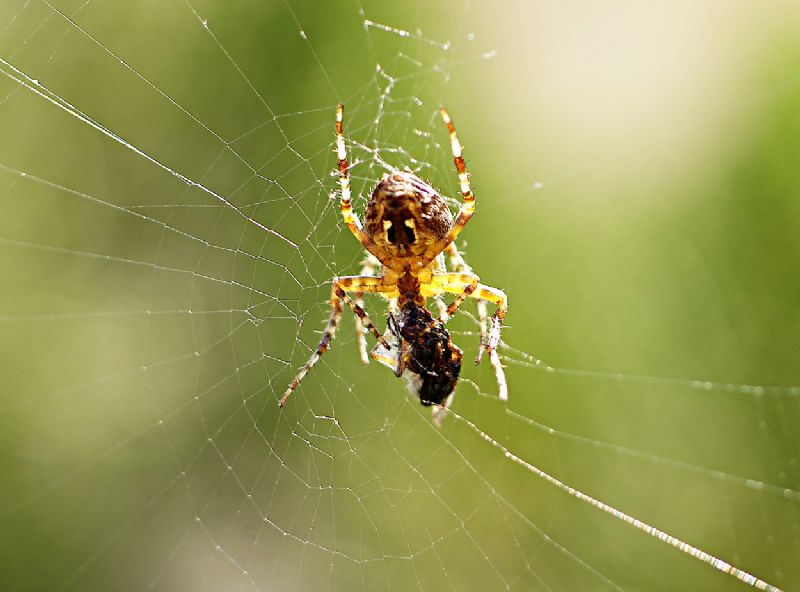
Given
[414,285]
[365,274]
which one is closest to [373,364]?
[365,274]

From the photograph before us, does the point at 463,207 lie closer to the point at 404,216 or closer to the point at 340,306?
the point at 404,216

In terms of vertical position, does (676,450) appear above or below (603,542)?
above

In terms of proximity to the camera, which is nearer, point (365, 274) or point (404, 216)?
point (404, 216)

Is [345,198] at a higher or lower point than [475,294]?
higher

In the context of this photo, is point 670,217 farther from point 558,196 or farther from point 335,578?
point 335,578

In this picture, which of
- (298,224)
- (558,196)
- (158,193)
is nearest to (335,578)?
(298,224)

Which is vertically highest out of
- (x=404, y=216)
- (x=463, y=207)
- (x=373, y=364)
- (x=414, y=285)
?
(x=463, y=207)

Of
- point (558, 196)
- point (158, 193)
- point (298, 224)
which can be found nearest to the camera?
point (298, 224)

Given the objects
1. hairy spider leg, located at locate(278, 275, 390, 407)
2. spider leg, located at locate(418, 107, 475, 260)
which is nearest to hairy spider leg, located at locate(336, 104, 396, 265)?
hairy spider leg, located at locate(278, 275, 390, 407)
